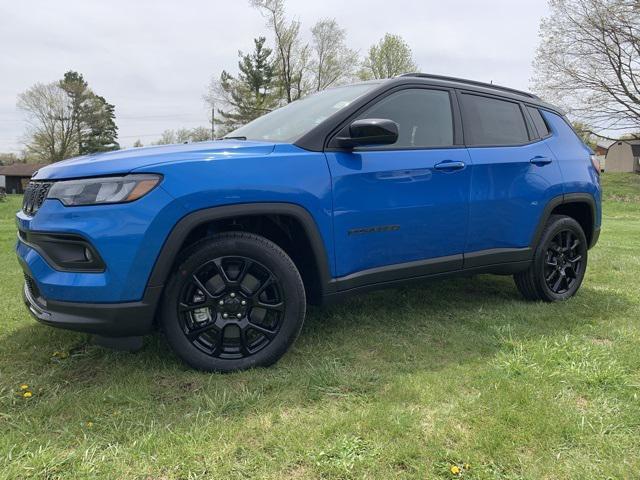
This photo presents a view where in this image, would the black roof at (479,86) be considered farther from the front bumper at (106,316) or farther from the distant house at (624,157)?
the distant house at (624,157)

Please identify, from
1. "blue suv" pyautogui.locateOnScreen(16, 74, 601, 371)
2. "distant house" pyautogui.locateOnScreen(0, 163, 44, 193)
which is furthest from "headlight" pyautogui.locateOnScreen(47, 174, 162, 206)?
"distant house" pyautogui.locateOnScreen(0, 163, 44, 193)

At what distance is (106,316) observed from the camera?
2.46 m

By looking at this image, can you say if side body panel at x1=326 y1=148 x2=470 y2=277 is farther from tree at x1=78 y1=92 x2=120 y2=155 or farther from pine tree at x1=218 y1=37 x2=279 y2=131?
tree at x1=78 y1=92 x2=120 y2=155

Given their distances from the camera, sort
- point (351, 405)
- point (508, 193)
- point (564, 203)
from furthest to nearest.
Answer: point (564, 203) → point (508, 193) → point (351, 405)

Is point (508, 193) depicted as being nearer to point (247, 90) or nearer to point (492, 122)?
point (492, 122)

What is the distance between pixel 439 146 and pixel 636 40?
26986 mm

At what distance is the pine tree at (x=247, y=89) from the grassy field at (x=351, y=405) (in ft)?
117

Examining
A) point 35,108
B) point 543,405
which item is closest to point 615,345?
point 543,405

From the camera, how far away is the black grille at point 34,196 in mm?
2639

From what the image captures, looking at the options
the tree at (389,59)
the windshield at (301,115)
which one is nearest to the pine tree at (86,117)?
the tree at (389,59)

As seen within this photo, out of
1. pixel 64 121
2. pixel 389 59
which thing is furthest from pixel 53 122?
pixel 389 59

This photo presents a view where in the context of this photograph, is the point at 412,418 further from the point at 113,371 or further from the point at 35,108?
the point at 35,108

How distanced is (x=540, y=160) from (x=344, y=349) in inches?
89.5

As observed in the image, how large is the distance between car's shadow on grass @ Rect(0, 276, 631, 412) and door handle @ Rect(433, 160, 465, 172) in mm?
1130
